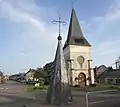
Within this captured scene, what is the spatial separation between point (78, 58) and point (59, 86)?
5161 centimetres

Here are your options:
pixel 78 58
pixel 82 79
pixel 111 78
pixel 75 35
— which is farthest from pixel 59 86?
pixel 111 78

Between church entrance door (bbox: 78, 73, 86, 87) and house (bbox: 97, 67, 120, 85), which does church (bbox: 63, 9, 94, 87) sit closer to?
church entrance door (bbox: 78, 73, 86, 87)

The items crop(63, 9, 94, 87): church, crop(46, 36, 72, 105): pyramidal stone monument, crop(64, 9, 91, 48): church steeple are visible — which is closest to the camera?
crop(46, 36, 72, 105): pyramidal stone monument

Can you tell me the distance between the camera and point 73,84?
64.1m

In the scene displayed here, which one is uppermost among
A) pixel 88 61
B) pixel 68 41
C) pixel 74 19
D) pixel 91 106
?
pixel 74 19

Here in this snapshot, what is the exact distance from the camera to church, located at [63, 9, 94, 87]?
65938mm

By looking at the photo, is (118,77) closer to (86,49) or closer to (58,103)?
(86,49)

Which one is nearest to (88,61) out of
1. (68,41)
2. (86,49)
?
(86,49)

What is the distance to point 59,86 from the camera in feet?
55.2

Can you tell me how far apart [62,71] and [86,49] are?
173ft

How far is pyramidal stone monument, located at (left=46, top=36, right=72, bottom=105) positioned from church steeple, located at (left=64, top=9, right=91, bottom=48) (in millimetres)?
49815

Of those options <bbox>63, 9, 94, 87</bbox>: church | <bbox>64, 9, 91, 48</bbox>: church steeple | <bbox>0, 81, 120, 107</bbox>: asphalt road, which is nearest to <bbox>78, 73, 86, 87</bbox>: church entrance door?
<bbox>63, 9, 94, 87</bbox>: church

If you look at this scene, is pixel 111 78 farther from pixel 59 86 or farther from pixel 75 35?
pixel 59 86

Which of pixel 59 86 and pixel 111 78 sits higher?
pixel 111 78
